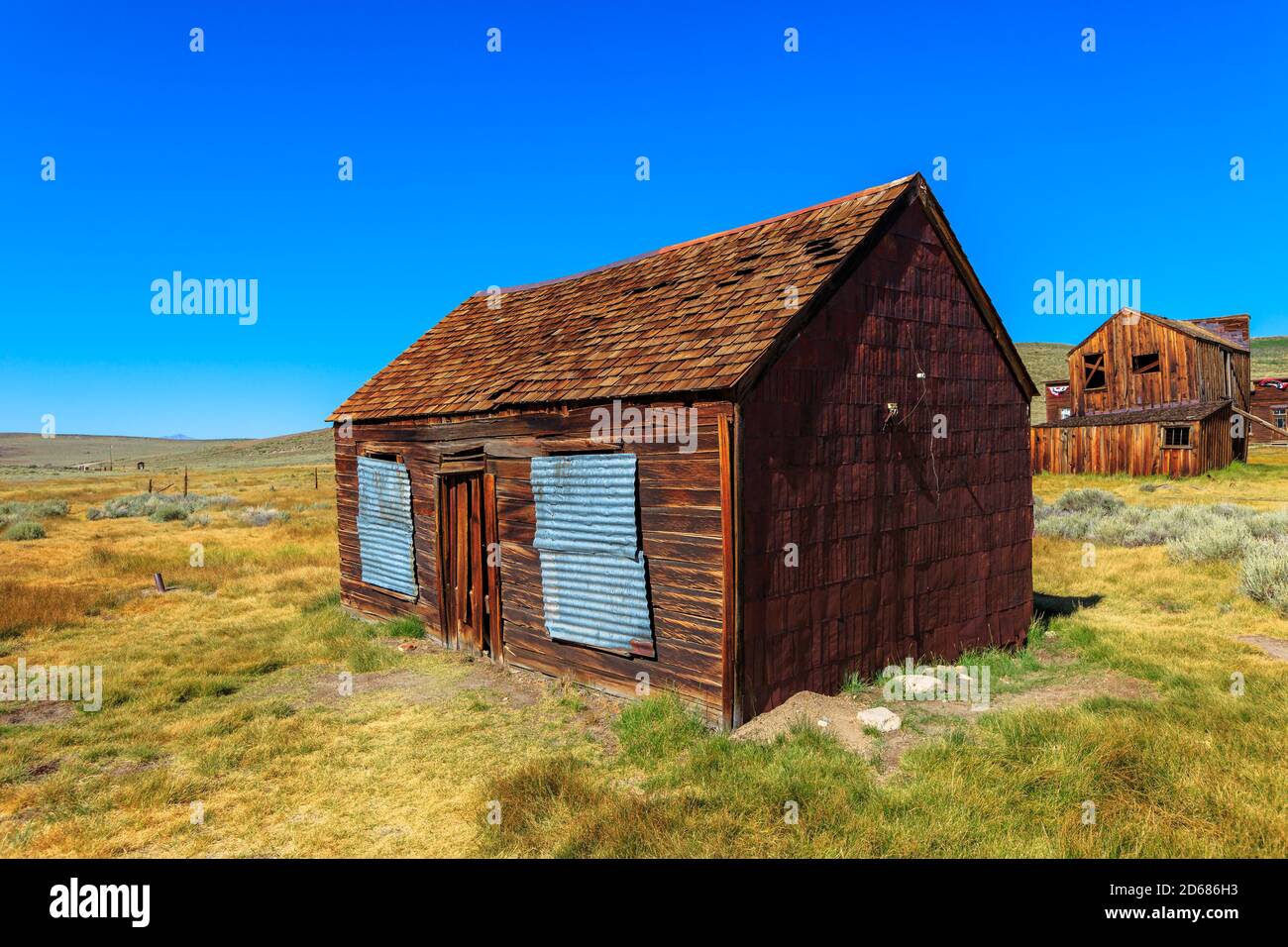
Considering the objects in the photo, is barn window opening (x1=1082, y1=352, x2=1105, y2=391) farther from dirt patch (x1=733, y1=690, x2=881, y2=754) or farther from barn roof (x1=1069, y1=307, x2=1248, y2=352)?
dirt patch (x1=733, y1=690, x2=881, y2=754)

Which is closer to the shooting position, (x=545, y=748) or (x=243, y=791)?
(x=243, y=791)

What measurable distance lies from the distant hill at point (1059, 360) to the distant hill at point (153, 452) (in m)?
77.8

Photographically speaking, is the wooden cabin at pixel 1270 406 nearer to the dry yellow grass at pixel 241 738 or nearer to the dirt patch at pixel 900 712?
the dirt patch at pixel 900 712

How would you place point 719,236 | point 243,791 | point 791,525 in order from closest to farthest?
point 243,791 < point 791,525 < point 719,236

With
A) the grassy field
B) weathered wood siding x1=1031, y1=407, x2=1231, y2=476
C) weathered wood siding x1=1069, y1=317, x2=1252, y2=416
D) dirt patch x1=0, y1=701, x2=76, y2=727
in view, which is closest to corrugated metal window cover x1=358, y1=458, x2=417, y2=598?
the grassy field

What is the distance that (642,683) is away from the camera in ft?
23.4

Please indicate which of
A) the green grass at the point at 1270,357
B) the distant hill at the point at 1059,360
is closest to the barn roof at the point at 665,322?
the distant hill at the point at 1059,360

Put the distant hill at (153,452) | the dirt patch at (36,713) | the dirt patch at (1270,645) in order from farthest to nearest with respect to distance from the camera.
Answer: the distant hill at (153,452)
the dirt patch at (1270,645)
the dirt patch at (36,713)

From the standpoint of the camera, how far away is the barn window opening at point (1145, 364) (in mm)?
31062

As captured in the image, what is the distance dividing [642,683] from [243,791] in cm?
346

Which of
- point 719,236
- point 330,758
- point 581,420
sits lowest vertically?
point 330,758
